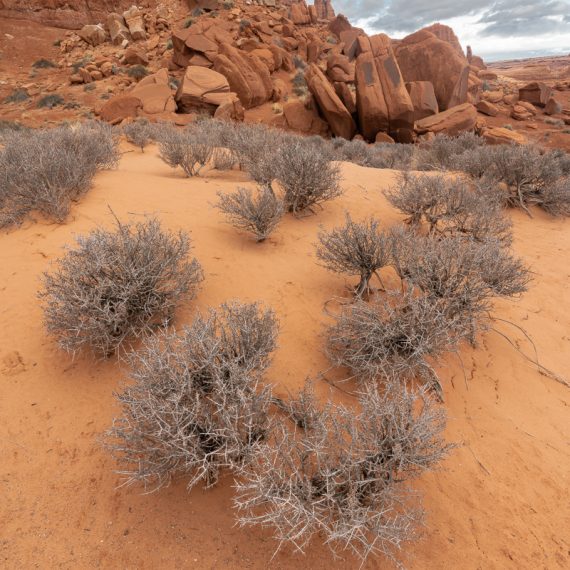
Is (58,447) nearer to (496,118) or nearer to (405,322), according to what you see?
(405,322)

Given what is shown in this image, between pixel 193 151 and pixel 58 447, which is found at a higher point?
pixel 193 151

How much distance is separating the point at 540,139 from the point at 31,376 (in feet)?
82.8

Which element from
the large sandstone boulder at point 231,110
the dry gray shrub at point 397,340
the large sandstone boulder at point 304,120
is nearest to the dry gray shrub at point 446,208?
the dry gray shrub at point 397,340

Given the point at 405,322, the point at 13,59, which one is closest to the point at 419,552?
the point at 405,322

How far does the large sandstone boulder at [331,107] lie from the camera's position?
18.2m

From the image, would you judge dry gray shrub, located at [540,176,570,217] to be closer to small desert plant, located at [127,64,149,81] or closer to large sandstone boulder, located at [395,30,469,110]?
large sandstone boulder, located at [395,30,469,110]

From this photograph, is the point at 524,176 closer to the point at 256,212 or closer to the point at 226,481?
the point at 256,212

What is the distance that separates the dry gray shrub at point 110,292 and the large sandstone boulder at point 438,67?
21088mm

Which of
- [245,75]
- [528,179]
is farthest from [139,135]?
[245,75]

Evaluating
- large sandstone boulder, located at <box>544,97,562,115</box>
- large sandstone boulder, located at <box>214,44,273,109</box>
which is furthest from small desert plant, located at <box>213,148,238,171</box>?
large sandstone boulder, located at <box>544,97,562,115</box>

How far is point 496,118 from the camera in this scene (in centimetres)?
2452

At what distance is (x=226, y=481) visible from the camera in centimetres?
209

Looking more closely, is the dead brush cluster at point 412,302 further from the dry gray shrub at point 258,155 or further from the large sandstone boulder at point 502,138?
the large sandstone boulder at point 502,138

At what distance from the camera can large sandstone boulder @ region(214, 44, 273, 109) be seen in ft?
64.0
